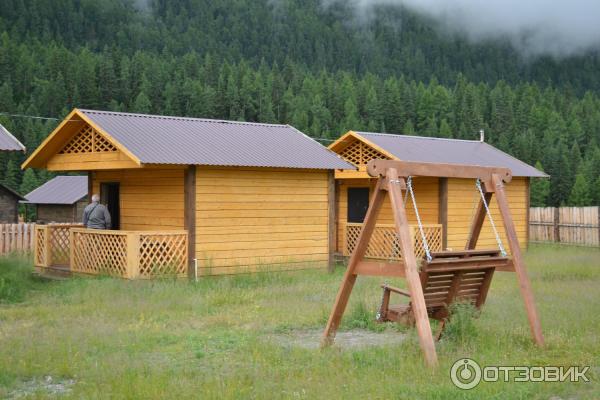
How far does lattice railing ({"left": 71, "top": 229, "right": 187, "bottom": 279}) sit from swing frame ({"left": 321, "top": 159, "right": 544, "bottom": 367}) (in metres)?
7.87

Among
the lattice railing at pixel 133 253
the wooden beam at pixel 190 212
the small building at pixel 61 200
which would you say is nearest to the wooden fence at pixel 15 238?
the lattice railing at pixel 133 253

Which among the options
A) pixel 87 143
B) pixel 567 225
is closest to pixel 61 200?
pixel 87 143

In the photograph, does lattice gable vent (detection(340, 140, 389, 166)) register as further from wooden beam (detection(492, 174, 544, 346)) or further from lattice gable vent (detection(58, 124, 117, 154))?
wooden beam (detection(492, 174, 544, 346))

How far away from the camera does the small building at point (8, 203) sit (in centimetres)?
3856

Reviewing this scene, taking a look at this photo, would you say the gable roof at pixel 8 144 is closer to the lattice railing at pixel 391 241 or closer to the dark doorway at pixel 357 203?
the lattice railing at pixel 391 241

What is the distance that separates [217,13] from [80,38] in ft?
152

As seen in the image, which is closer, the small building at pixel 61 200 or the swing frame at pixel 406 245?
the swing frame at pixel 406 245

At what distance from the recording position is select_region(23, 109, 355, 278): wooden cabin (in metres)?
16.7

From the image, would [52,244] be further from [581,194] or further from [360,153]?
[581,194]

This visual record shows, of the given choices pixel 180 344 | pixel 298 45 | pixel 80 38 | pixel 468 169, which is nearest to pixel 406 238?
pixel 468 169

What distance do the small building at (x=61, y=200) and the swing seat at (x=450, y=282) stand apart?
33.0 meters

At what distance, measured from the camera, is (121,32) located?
6437 inches

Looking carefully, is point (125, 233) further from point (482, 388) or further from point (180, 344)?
point (482, 388)

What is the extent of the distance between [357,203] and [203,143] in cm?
792
